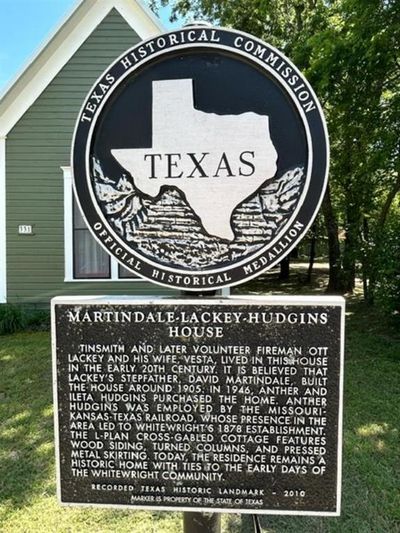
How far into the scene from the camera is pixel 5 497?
3.21m

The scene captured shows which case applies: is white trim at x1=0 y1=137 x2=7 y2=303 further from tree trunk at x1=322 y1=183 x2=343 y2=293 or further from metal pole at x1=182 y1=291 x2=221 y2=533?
tree trunk at x1=322 y1=183 x2=343 y2=293

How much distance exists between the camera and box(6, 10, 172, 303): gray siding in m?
8.71

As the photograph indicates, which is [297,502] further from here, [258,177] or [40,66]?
[40,66]

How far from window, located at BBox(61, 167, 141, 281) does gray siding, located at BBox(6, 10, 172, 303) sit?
111 millimetres

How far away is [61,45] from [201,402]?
27.4 feet

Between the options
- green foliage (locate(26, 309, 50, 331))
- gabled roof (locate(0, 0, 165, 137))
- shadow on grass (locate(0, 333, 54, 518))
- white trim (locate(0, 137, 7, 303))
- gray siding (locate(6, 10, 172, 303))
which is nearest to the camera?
shadow on grass (locate(0, 333, 54, 518))

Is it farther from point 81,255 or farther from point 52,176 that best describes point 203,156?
point 52,176


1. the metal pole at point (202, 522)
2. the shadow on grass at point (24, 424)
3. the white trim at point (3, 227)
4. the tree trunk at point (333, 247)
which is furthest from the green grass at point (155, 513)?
the tree trunk at point (333, 247)

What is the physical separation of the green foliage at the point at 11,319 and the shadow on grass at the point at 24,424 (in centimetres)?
116

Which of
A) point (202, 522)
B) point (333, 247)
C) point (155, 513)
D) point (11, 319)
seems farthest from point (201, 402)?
point (333, 247)

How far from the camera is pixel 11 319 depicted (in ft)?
27.6

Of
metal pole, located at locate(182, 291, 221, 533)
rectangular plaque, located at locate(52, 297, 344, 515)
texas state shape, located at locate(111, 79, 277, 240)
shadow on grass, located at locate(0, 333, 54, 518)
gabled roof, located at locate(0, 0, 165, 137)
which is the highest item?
gabled roof, located at locate(0, 0, 165, 137)

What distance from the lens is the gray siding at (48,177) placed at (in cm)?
871

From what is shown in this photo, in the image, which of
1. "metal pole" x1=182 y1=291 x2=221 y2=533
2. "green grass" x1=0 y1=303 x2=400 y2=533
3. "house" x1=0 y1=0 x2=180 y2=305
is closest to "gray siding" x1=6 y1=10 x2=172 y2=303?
"house" x1=0 y1=0 x2=180 y2=305
